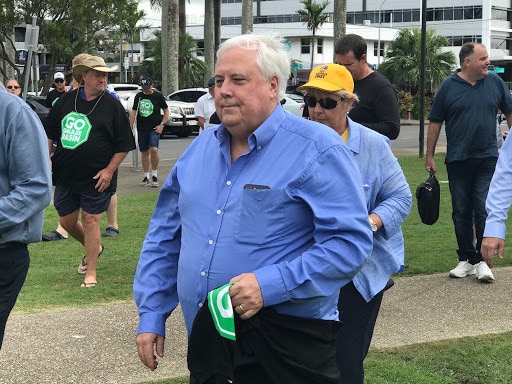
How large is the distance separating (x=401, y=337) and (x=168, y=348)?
62.5 inches

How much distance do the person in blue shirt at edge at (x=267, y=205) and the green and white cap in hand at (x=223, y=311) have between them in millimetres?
29

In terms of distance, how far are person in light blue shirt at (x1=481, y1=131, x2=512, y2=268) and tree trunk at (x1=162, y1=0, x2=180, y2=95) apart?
29718 mm

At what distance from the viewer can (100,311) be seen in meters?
6.36

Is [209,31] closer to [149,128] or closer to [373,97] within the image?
[149,128]

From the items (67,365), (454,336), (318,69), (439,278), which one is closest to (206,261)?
(318,69)

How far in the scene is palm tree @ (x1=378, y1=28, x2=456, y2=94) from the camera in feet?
190

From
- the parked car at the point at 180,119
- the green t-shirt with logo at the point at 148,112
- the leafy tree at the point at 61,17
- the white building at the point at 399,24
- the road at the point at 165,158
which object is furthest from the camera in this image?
the white building at the point at 399,24

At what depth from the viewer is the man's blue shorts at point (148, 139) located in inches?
585

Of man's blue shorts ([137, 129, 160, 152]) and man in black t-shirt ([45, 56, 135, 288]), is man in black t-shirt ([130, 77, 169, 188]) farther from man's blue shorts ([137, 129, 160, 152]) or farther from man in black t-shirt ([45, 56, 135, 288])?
man in black t-shirt ([45, 56, 135, 288])

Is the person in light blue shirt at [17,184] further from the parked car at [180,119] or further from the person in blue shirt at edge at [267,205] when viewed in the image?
the parked car at [180,119]

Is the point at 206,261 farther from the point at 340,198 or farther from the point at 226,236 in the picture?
the point at 340,198

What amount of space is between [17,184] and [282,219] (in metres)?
1.54

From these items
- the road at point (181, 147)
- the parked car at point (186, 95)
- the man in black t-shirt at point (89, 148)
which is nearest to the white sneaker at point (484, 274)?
the man in black t-shirt at point (89, 148)

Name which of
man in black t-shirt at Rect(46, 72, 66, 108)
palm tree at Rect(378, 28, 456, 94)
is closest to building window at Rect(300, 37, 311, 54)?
palm tree at Rect(378, 28, 456, 94)
